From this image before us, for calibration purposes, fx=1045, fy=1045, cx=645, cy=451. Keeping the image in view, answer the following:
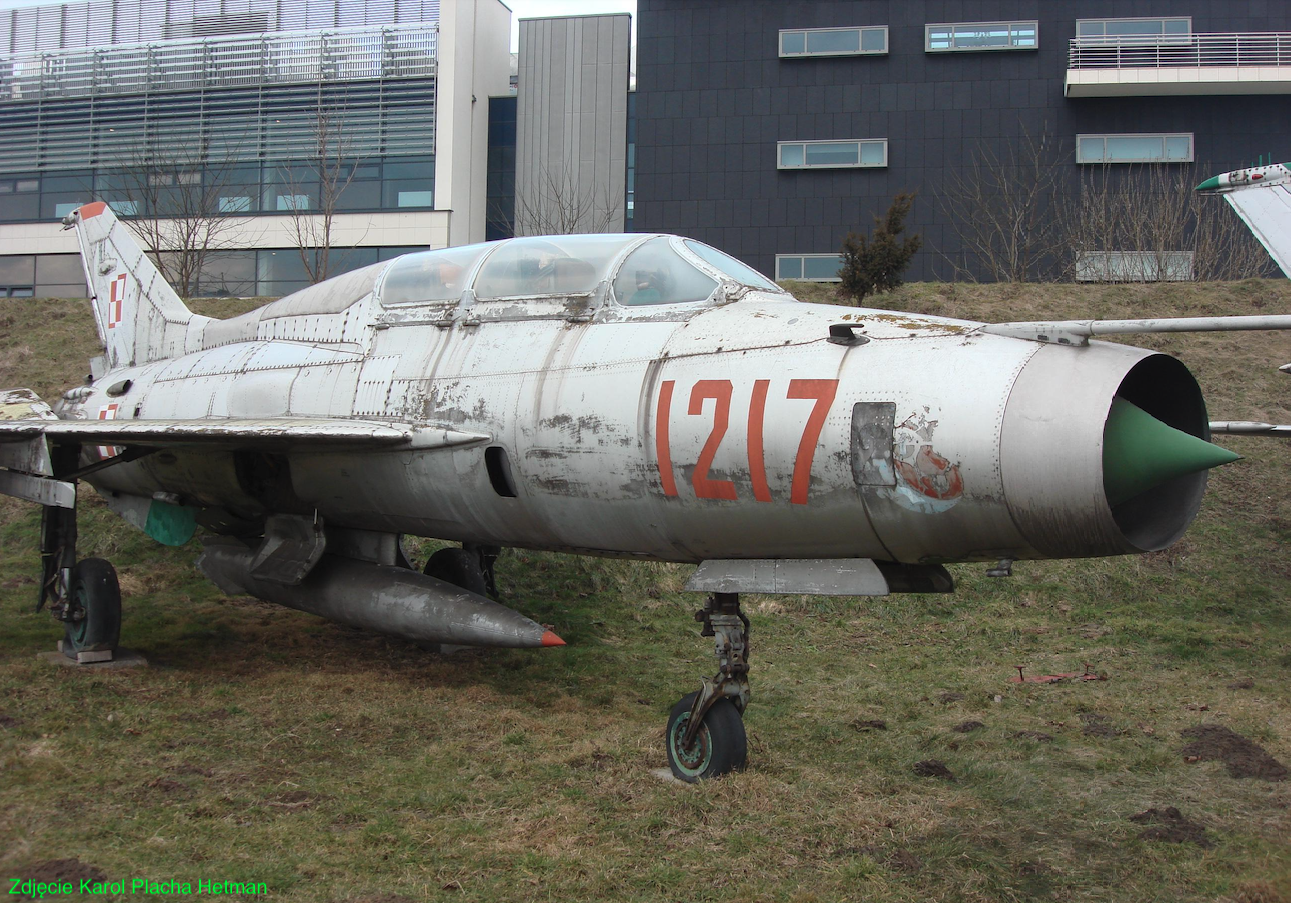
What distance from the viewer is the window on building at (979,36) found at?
2944 cm

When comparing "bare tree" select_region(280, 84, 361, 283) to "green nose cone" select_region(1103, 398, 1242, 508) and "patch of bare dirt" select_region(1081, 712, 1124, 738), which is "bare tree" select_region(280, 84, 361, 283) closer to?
"patch of bare dirt" select_region(1081, 712, 1124, 738)

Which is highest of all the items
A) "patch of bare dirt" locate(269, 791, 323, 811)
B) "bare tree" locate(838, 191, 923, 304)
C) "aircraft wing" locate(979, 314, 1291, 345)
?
"bare tree" locate(838, 191, 923, 304)

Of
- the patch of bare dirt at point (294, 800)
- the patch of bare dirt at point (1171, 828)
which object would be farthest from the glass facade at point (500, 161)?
the patch of bare dirt at point (1171, 828)

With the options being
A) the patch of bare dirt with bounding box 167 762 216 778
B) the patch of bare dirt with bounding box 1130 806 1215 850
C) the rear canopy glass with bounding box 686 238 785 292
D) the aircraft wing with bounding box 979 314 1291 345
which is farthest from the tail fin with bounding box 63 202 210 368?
the patch of bare dirt with bounding box 1130 806 1215 850

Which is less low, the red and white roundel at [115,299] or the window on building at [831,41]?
the window on building at [831,41]

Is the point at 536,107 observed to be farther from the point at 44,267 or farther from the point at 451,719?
the point at 451,719

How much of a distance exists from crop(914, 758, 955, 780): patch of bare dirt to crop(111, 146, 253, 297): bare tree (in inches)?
1050

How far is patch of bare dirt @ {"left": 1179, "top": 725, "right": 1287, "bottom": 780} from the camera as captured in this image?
6645 millimetres

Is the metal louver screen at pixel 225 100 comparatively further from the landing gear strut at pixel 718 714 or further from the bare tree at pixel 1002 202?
the landing gear strut at pixel 718 714

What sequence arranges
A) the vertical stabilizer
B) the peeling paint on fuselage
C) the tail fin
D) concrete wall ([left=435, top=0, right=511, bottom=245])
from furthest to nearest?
concrete wall ([left=435, top=0, right=511, bottom=245]), the tail fin, the vertical stabilizer, the peeling paint on fuselage

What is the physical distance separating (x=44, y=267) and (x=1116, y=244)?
3280cm

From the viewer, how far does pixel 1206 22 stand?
29.5 meters

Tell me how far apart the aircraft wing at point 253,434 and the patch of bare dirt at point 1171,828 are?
456 centimetres

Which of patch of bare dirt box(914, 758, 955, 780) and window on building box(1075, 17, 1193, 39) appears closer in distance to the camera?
patch of bare dirt box(914, 758, 955, 780)
